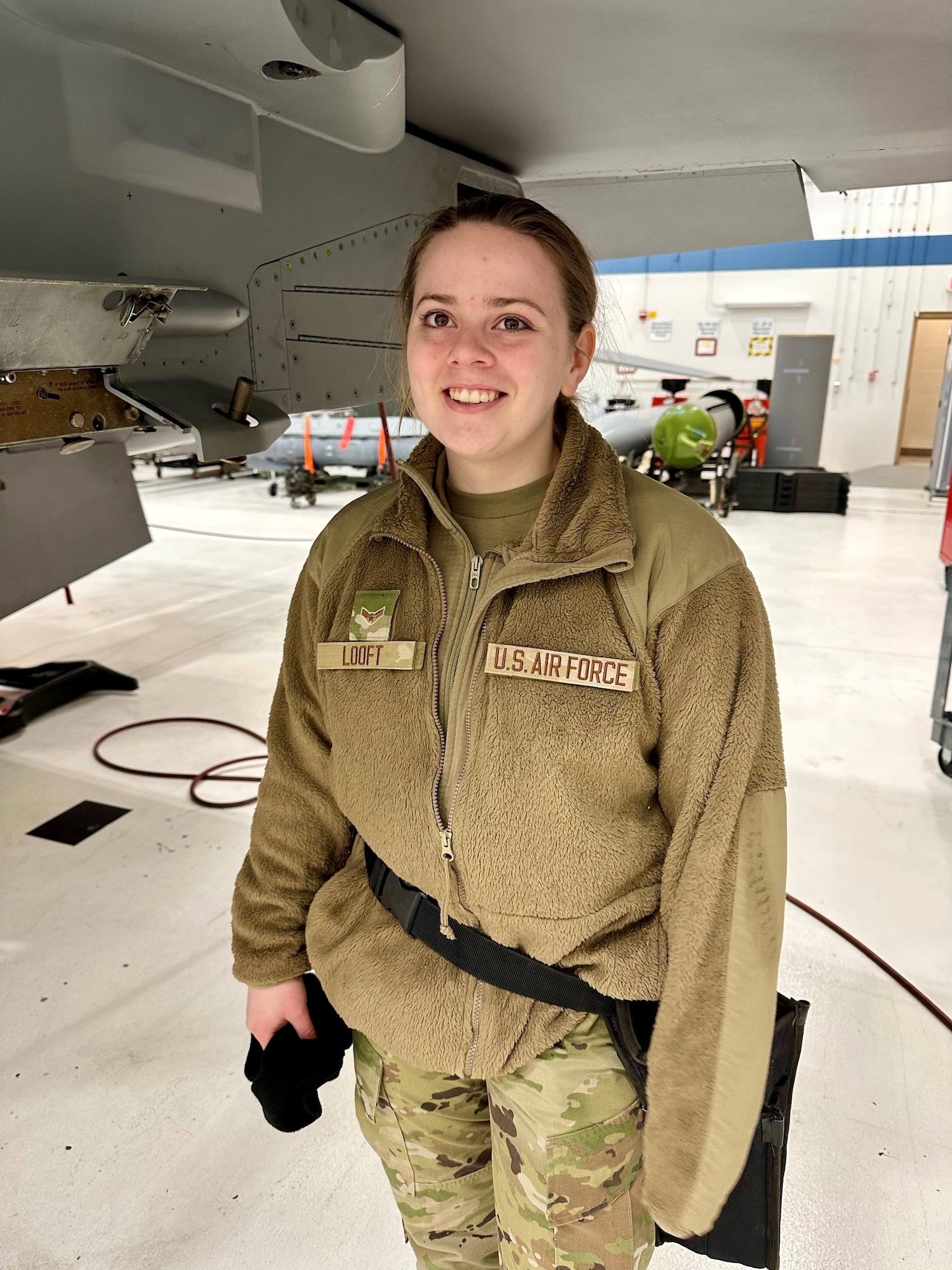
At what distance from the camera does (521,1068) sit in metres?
0.91

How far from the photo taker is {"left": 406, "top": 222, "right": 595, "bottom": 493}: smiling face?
0.89 metres

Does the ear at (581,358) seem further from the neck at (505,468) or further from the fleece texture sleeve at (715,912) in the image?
the fleece texture sleeve at (715,912)

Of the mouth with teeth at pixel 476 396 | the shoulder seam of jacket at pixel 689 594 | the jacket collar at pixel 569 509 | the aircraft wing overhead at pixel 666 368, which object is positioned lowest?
the shoulder seam of jacket at pixel 689 594

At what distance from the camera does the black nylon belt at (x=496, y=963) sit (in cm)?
89

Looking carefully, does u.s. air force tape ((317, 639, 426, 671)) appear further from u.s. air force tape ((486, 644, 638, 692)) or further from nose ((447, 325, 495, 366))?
nose ((447, 325, 495, 366))

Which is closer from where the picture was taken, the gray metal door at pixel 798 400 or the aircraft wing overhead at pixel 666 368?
the gray metal door at pixel 798 400

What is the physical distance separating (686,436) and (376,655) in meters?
7.44

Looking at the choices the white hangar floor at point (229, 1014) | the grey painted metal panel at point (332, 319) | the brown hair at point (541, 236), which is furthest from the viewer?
the grey painted metal panel at point (332, 319)

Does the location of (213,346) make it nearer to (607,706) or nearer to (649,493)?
(649,493)

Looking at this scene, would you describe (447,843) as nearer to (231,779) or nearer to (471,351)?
(471,351)

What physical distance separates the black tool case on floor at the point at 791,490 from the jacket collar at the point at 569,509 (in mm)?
8741

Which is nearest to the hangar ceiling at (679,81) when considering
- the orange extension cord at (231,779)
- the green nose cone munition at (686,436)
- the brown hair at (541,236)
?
the brown hair at (541,236)

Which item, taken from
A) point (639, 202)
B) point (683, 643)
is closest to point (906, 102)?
point (639, 202)

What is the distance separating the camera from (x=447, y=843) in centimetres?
90
